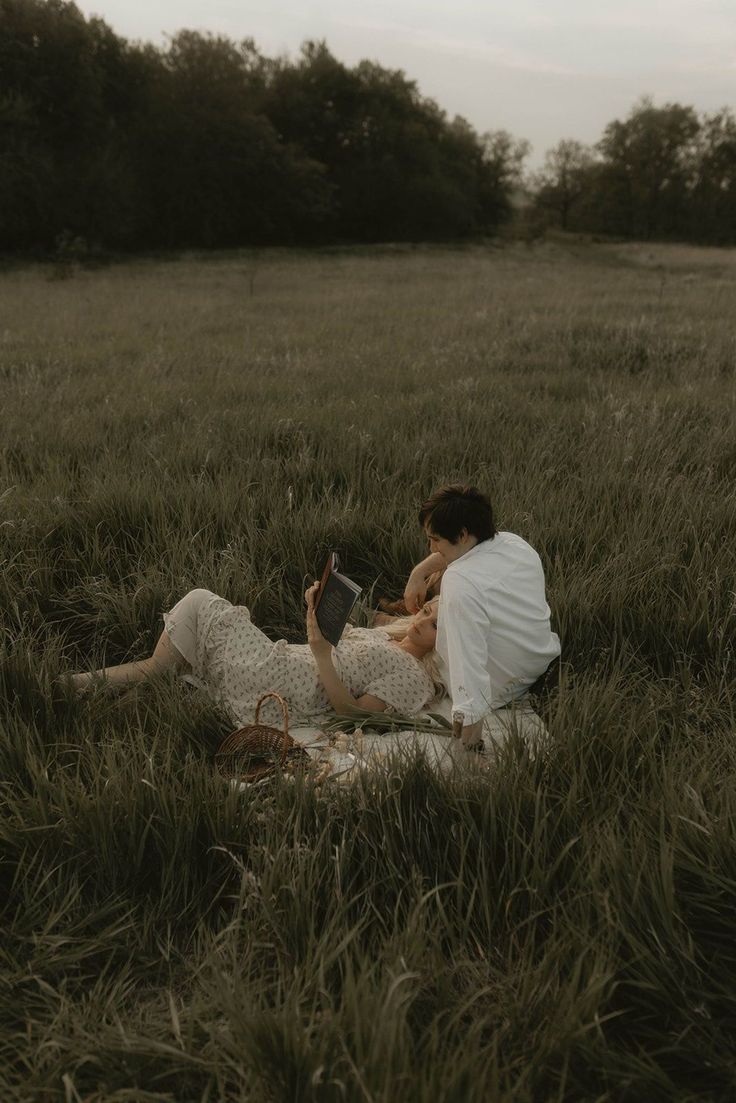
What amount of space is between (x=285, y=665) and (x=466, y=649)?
31.6 inches

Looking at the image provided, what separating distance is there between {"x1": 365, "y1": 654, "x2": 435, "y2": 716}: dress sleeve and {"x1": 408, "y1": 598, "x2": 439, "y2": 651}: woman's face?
0.14 metres

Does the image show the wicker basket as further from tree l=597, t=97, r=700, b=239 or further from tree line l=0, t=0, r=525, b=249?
tree l=597, t=97, r=700, b=239

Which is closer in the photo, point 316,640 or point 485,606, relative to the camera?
point 485,606

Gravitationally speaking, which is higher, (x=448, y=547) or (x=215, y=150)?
(x=215, y=150)

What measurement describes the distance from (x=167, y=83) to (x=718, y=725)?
49782 mm

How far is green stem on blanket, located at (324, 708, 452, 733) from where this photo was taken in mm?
2936

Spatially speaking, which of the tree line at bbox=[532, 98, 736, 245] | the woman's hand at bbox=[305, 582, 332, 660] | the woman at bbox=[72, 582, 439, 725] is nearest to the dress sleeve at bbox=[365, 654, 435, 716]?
the woman at bbox=[72, 582, 439, 725]

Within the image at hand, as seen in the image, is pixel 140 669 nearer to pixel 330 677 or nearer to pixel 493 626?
pixel 330 677

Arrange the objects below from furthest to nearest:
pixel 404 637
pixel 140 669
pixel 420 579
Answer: pixel 420 579, pixel 404 637, pixel 140 669

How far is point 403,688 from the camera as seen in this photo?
3.10m

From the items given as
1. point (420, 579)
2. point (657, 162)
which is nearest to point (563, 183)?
point (657, 162)

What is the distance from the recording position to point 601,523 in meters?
4.02

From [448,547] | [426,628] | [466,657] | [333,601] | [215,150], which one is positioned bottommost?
[426,628]

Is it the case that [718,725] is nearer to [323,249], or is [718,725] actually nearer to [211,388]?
[211,388]
